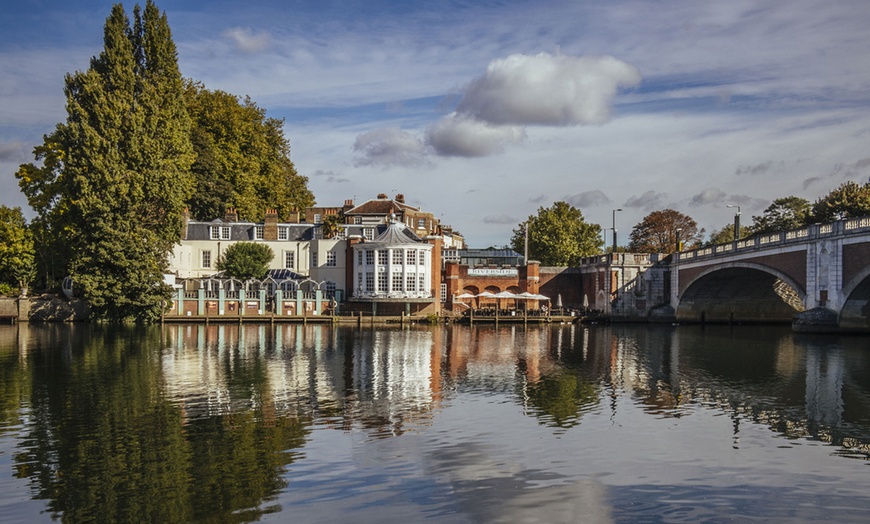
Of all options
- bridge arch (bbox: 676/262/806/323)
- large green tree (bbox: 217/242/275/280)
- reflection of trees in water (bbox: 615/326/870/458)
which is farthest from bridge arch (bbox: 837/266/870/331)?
large green tree (bbox: 217/242/275/280)

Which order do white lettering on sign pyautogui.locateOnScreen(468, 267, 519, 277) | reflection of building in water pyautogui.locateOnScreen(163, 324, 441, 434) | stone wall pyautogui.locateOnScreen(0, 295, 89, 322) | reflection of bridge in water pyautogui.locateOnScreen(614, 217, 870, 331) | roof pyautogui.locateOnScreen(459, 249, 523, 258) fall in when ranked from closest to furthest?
1. reflection of building in water pyautogui.locateOnScreen(163, 324, 441, 434)
2. reflection of bridge in water pyautogui.locateOnScreen(614, 217, 870, 331)
3. stone wall pyautogui.locateOnScreen(0, 295, 89, 322)
4. white lettering on sign pyautogui.locateOnScreen(468, 267, 519, 277)
5. roof pyautogui.locateOnScreen(459, 249, 523, 258)

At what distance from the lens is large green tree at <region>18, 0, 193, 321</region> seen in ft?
175

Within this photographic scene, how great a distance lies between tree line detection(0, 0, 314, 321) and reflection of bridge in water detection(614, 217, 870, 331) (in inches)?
1585

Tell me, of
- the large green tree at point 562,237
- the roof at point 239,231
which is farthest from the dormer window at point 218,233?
the large green tree at point 562,237

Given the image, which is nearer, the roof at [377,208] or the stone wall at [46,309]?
the stone wall at [46,309]

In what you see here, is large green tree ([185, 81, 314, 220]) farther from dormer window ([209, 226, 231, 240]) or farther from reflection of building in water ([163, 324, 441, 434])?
reflection of building in water ([163, 324, 441, 434])

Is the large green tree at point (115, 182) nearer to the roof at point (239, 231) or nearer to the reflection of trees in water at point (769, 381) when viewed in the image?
the roof at point (239, 231)

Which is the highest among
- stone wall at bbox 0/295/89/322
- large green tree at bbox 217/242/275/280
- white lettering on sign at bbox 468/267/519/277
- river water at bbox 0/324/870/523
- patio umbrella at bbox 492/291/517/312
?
large green tree at bbox 217/242/275/280

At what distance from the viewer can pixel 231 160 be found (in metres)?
77.0

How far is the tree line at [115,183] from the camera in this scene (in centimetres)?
5338

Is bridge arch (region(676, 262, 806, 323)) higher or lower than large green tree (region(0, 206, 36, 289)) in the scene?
lower

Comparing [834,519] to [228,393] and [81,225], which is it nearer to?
[228,393]

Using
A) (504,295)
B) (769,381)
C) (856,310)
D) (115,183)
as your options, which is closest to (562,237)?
(504,295)

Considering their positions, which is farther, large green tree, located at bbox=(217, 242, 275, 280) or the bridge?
large green tree, located at bbox=(217, 242, 275, 280)
